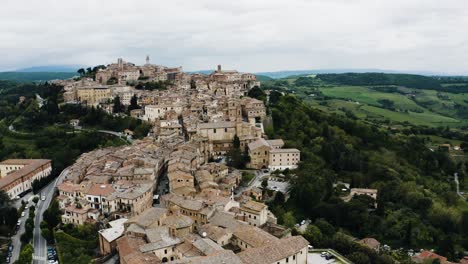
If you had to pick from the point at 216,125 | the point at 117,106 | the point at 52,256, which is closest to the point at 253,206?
the point at 52,256

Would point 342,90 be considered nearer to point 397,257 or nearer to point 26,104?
point 26,104

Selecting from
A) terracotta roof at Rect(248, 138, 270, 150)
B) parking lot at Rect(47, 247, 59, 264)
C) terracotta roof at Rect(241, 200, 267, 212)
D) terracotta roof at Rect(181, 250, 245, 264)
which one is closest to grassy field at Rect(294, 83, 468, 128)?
terracotta roof at Rect(248, 138, 270, 150)

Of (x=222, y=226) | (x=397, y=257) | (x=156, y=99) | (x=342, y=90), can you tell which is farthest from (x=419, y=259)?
(x=342, y=90)

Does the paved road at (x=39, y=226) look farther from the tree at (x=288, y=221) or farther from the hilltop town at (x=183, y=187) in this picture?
the tree at (x=288, y=221)

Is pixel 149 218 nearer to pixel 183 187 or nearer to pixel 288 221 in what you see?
pixel 183 187

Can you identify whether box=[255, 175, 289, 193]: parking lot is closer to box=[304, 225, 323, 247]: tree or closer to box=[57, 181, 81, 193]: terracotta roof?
box=[304, 225, 323, 247]: tree
